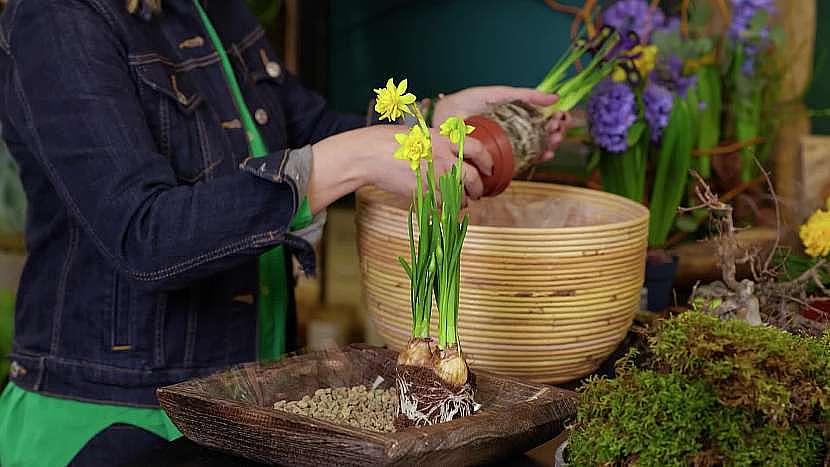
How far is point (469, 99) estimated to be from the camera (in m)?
1.74

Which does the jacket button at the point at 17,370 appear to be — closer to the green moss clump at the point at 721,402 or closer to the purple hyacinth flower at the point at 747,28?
the green moss clump at the point at 721,402

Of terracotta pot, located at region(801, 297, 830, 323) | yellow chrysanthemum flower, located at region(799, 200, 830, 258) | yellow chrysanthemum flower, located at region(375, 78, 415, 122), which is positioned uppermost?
yellow chrysanthemum flower, located at region(375, 78, 415, 122)

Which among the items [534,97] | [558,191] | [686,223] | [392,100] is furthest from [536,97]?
[686,223]

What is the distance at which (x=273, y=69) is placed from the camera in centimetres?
179

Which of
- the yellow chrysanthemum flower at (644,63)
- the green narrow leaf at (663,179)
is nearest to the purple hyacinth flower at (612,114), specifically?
the yellow chrysanthemum flower at (644,63)

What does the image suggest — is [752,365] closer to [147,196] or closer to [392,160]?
[392,160]

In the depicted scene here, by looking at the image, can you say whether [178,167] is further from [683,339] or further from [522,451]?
[683,339]

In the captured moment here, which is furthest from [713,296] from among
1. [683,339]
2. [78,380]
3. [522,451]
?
[78,380]

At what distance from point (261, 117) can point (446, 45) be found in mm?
1390

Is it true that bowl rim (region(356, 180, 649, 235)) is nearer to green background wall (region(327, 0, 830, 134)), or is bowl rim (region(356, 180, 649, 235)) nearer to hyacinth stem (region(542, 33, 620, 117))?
hyacinth stem (region(542, 33, 620, 117))

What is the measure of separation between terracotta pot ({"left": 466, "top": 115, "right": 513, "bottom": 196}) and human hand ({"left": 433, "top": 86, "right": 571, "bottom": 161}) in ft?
0.78

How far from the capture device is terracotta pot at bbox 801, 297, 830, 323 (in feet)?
4.54

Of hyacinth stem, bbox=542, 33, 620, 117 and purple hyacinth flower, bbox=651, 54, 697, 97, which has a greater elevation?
hyacinth stem, bbox=542, 33, 620, 117

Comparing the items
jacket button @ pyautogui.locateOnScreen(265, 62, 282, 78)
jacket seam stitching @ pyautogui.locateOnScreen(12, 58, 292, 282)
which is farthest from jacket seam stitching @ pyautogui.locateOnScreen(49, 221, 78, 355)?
jacket button @ pyautogui.locateOnScreen(265, 62, 282, 78)
